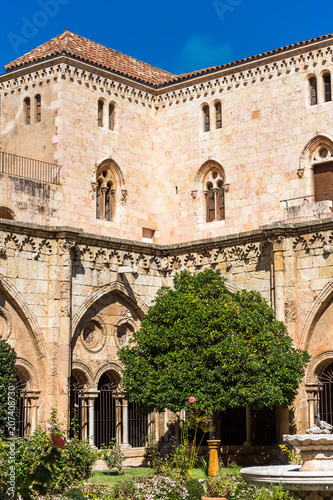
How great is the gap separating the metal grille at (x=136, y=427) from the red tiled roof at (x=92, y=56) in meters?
11.8

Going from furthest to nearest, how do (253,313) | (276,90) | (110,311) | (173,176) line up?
(173,176) → (276,90) → (110,311) → (253,313)

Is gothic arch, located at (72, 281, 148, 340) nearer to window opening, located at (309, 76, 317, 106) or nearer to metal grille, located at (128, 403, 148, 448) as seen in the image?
metal grille, located at (128, 403, 148, 448)

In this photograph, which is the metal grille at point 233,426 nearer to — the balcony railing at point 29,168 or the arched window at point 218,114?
the balcony railing at point 29,168

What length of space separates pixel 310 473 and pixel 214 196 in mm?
18383

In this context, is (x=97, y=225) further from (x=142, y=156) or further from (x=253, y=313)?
(x=253, y=313)

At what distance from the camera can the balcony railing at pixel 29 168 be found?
100 ft

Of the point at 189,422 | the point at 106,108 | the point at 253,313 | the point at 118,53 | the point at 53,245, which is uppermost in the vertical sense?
the point at 118,53

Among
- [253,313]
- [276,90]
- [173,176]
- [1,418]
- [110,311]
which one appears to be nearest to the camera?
[1,418]

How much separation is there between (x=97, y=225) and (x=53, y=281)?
5177 mm

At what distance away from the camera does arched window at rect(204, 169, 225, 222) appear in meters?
32.0

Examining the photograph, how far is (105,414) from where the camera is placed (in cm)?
2872

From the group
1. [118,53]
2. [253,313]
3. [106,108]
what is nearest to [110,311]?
[253,313]

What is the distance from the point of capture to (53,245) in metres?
26.7

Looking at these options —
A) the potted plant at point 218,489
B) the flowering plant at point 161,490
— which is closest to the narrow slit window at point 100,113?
the flowering plant at point 161,490
